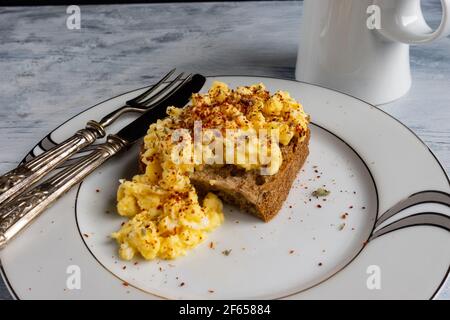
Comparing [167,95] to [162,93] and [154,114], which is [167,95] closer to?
[162,93]

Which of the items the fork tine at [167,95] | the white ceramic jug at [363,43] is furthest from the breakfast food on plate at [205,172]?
the white ceramic jug at [363,43]

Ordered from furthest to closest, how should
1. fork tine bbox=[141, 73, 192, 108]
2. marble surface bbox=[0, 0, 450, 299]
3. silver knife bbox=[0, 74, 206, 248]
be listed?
marble surface bbox=[0, 0, 450, 299], fork tine bbox=[141, 73, 192, 108], silver knife bbox=[0, 74, 206, 248]

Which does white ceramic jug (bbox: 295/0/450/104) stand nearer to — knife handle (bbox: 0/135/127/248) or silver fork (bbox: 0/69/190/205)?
silver fork (bbox: 0/69/190/205)

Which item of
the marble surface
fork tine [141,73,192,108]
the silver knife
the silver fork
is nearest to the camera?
the silver knife

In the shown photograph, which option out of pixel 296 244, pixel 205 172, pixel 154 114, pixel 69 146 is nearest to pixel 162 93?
pixel 154 114

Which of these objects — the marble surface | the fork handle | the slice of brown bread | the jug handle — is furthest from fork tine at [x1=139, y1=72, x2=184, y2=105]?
the jug handle

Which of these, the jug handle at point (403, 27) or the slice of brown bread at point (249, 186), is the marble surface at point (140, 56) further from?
the slice of brown bread at point (249, 186)
